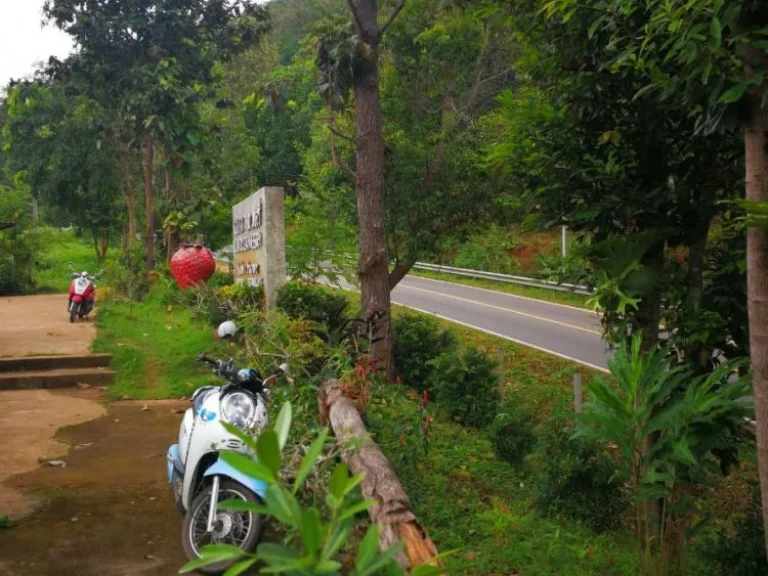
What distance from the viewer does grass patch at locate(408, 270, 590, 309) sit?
80.9ft

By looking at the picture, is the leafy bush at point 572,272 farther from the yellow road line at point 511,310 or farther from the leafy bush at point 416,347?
the yellow road line at point 511,310

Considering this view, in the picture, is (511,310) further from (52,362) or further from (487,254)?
(52,362)

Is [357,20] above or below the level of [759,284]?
Answer: above

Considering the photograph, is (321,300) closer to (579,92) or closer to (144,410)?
(144,410)

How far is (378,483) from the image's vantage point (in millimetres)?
4543

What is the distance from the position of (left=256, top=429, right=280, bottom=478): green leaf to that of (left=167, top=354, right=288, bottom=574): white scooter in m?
3.54

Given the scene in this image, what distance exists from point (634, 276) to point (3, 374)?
9.06 metres

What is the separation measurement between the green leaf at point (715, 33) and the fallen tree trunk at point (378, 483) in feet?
7.91

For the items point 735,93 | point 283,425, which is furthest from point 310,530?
point 735,93

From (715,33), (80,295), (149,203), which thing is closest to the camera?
(715,33)

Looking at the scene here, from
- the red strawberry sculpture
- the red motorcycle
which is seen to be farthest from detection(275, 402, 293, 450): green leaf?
the red strawberry sculpture

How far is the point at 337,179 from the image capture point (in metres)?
15.5

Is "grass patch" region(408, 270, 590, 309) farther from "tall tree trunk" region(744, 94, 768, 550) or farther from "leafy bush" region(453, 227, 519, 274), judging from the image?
"tall tree trunk" region(744, 94, 768, 550)

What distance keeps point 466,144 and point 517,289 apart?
13019mm
